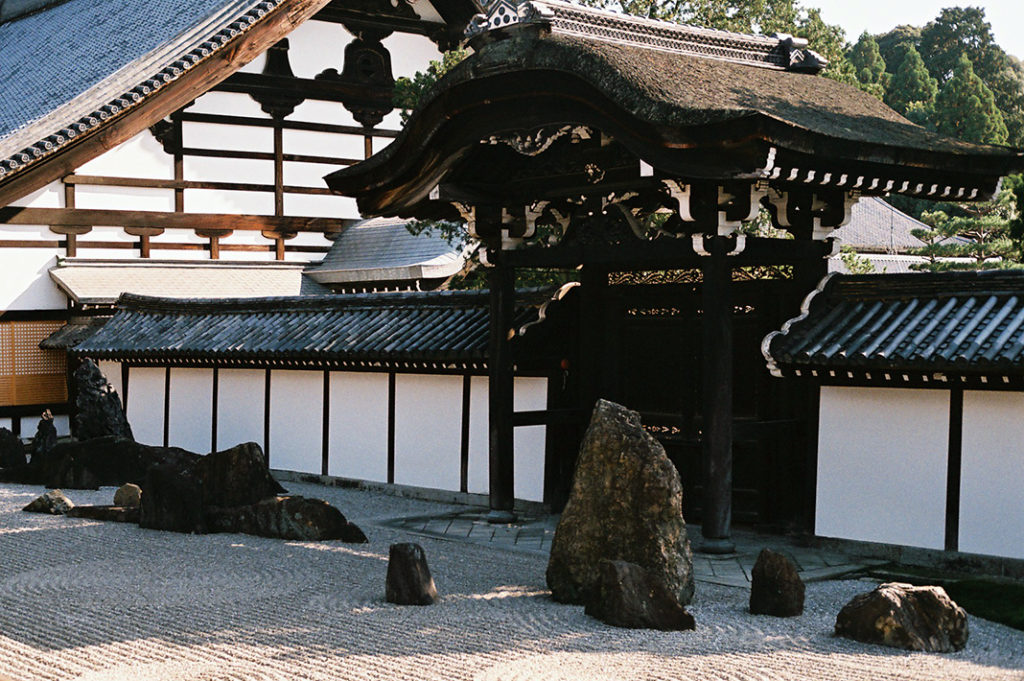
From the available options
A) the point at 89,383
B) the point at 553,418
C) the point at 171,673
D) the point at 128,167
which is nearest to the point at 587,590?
the point at 171,673

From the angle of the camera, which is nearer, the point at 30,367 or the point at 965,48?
the point at 30,367

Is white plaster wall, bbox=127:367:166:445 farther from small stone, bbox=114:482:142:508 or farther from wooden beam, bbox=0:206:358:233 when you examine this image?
small stone, bbox=114:482:142:508

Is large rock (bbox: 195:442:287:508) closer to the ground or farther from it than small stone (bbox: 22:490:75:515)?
farther from it

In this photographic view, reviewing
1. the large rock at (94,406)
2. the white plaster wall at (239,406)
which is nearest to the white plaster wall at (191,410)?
the white plaster wall at (239,406)

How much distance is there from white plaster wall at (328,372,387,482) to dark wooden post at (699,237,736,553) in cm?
551

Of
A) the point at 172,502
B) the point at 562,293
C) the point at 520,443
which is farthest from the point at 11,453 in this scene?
the point at 562,293

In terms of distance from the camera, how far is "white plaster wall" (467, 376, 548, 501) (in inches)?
528

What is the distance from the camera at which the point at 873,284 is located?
446 inches

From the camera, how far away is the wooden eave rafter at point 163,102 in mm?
19766

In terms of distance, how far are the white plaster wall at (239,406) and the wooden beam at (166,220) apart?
5.20 metres

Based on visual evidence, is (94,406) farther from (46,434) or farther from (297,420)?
(297,420)

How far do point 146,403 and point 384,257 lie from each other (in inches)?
208

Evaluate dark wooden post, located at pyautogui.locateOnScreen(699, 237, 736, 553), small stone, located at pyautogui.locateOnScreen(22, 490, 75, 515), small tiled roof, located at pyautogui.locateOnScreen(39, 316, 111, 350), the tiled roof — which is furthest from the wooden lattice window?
dark wooden post, located at pyautogui.locateOnScreen(699, 237, 736, 553)

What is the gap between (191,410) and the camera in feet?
59.0
